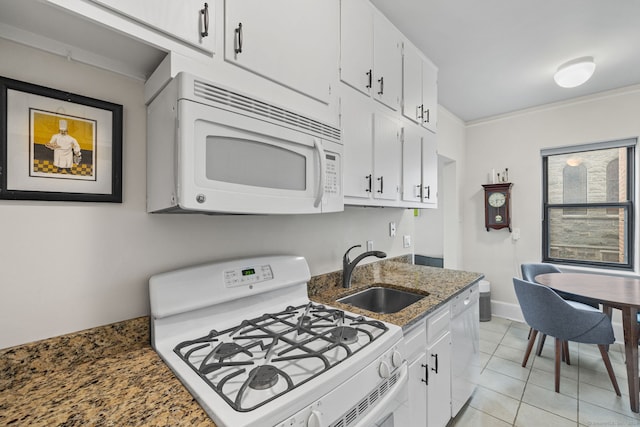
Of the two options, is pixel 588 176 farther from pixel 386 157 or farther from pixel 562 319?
pixel 386 157

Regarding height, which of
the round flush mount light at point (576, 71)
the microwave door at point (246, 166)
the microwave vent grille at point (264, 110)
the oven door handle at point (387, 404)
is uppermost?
the round flush mount light at point (576, 71)

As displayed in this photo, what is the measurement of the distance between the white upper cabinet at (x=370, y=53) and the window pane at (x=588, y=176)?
286 centimetres

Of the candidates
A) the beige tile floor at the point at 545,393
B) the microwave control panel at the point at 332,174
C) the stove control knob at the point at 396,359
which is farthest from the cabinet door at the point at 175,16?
the beige tile floor at the point at 545,393

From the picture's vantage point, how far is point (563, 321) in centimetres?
210

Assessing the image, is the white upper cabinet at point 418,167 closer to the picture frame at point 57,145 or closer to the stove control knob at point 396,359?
the stove control knob at point 396,359

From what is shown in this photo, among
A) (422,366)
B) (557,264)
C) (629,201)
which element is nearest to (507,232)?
(557,264)

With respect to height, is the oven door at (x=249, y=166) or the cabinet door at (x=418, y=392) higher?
the oven door at (x=249, y=166)

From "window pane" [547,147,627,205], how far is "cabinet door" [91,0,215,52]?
414cm

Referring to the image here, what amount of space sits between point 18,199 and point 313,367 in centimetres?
102

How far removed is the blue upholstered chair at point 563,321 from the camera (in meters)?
2.02

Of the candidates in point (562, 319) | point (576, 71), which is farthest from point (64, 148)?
point (576, 71)

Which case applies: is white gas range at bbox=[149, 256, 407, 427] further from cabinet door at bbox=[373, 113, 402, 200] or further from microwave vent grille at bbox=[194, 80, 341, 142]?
cabinet door at bbox=[373, 113, 402, 200]

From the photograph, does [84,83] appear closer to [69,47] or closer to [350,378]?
[69,47]

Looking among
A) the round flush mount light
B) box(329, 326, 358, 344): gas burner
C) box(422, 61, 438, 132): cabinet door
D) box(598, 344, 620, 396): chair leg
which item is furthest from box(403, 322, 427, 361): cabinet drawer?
the round flush mount light
